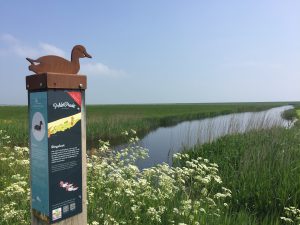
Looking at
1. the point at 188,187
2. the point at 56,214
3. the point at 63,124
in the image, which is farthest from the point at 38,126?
the point at 188,187

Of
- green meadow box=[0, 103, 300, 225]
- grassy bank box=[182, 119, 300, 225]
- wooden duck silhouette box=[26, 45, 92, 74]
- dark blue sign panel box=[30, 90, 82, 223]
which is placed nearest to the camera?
dark blue sign panel box=[30, 90, 82, 223]

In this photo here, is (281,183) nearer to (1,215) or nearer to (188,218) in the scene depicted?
(188,218)

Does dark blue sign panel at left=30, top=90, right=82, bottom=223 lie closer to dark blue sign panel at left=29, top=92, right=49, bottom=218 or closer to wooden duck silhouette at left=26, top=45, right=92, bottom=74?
dark blue sign panel at left=29, top=92, right=49, bottom=218

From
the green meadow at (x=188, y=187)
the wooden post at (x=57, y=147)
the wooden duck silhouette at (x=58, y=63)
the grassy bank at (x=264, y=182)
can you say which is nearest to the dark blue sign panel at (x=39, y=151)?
the wooden post at (x=57, y=147)

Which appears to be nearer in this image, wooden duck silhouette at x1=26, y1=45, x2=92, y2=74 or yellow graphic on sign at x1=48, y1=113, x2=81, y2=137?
yellow graphic on sign at x1=48, y1=113, x2=81, y2=137

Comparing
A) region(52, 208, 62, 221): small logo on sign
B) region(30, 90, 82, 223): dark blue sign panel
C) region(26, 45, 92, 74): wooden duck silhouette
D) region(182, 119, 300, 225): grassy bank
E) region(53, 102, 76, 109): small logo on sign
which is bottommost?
region(182, 119, 300, 225): grassy bank

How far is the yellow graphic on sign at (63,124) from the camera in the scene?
2.20 m

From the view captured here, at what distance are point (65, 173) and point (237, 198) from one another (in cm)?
456

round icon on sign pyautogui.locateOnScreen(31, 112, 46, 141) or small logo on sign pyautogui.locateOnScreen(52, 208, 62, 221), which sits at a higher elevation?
A: round icon on sign pyautogui.locateOnScreen(31, 112, 46, 141)

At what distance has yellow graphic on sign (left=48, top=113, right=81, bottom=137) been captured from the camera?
2.20m

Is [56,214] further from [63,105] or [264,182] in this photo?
[264,182]

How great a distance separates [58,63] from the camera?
240 centimetres

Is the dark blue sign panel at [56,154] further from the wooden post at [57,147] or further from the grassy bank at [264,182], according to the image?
the grassy bank at [264,182]

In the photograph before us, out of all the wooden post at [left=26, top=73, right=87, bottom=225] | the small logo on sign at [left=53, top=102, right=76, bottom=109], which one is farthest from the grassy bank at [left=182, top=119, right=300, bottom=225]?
the small logo on sign at [left=53, top=102, right=76, bottom=109]
